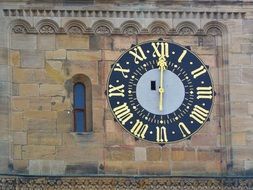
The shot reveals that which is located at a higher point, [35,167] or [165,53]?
[165,53]

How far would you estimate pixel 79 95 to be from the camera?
25750 millimetres

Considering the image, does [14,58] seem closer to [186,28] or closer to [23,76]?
[23,76]

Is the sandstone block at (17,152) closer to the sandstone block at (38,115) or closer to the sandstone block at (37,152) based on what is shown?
the sandstone block at (37,152)

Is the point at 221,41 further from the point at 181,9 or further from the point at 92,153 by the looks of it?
the point at 92,153

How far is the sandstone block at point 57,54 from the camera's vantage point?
25.7m

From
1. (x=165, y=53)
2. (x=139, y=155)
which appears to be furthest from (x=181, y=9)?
(x=139, y=155)

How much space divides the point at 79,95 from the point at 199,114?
1.98 meters

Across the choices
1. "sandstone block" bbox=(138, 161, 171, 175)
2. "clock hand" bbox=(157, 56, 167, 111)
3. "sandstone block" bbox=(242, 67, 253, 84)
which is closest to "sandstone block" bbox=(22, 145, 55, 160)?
"sandstone block" bbox=(138, 161, 171, 175)

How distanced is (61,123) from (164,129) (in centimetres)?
168

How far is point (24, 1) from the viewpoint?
25.8m

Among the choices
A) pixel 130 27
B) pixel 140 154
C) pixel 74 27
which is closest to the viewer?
pixel 140 154

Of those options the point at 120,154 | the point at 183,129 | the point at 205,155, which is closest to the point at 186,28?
the point at 183,129

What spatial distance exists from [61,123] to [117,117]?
3.00ft

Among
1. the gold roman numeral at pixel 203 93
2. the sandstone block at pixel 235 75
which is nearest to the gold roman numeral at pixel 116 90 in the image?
the gold roman numeral at pixel 203 93
